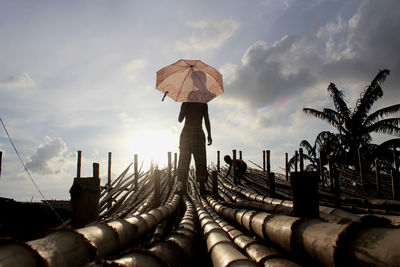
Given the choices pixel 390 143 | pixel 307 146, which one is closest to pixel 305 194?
pixel 390 143

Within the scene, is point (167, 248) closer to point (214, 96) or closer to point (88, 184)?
point (88, 184)

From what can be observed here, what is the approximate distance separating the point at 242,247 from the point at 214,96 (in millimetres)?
3455

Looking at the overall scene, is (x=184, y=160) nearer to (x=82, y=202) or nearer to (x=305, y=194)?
(x=82, y=202)

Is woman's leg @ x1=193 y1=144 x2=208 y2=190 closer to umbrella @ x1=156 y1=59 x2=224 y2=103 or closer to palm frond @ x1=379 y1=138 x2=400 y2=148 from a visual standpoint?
umbrella @ x1=156 y1=59 x2=224 y2=103

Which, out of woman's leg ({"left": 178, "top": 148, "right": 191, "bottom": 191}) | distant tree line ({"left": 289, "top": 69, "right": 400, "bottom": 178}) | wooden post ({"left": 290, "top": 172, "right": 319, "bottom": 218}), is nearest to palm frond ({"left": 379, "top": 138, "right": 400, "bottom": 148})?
distant tree line ({"left": 289, "top": 69, "right": 400, "bottom": 178})

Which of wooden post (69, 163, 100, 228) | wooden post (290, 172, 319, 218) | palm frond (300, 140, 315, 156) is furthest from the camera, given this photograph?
palm frond (300, 140, 315, 156)

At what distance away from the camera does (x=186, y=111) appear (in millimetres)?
5652

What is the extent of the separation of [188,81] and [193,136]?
1.12m

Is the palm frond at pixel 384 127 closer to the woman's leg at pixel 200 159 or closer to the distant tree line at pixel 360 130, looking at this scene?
the distant tree line at pixel 360 130

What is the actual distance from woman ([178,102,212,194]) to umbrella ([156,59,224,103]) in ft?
1.17

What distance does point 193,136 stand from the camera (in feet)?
18.6

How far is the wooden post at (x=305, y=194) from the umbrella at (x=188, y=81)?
120 inches

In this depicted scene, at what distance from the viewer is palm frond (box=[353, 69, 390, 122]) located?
45.1 feet

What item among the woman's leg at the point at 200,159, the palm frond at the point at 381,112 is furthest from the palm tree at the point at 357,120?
the woman's leg at the point at 200,159
